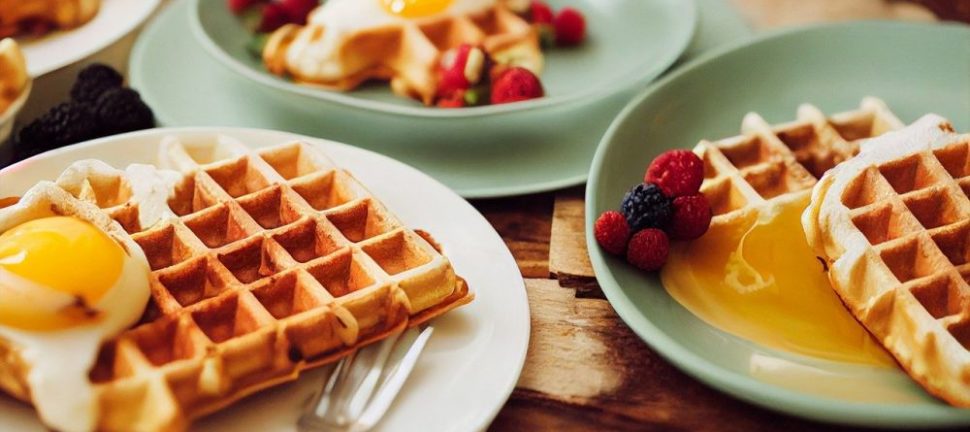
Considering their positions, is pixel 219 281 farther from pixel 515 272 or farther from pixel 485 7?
pixel 485 7

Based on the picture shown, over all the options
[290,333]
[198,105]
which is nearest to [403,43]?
→ [198,105]

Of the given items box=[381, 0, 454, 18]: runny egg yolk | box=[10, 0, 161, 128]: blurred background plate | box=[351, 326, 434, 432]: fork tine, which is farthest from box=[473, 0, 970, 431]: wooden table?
box=[10, 0, 161, 128]: blurred background plate

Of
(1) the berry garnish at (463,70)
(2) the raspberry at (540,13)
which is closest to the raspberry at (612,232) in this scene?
(1) the berry garnish at (463,70)

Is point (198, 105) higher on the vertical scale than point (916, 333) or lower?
lower

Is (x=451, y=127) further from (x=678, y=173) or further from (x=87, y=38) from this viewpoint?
(x=87, y=38)

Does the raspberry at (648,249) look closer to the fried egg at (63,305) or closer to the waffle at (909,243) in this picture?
the waffle at (909,243)

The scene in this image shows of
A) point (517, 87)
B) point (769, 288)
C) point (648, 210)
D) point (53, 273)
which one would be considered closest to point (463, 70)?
point (517, 87)

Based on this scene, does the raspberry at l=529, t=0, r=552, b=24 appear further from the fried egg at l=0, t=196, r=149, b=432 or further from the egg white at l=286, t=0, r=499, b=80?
the fried egg at l=0, t=196, r=149, b=432
